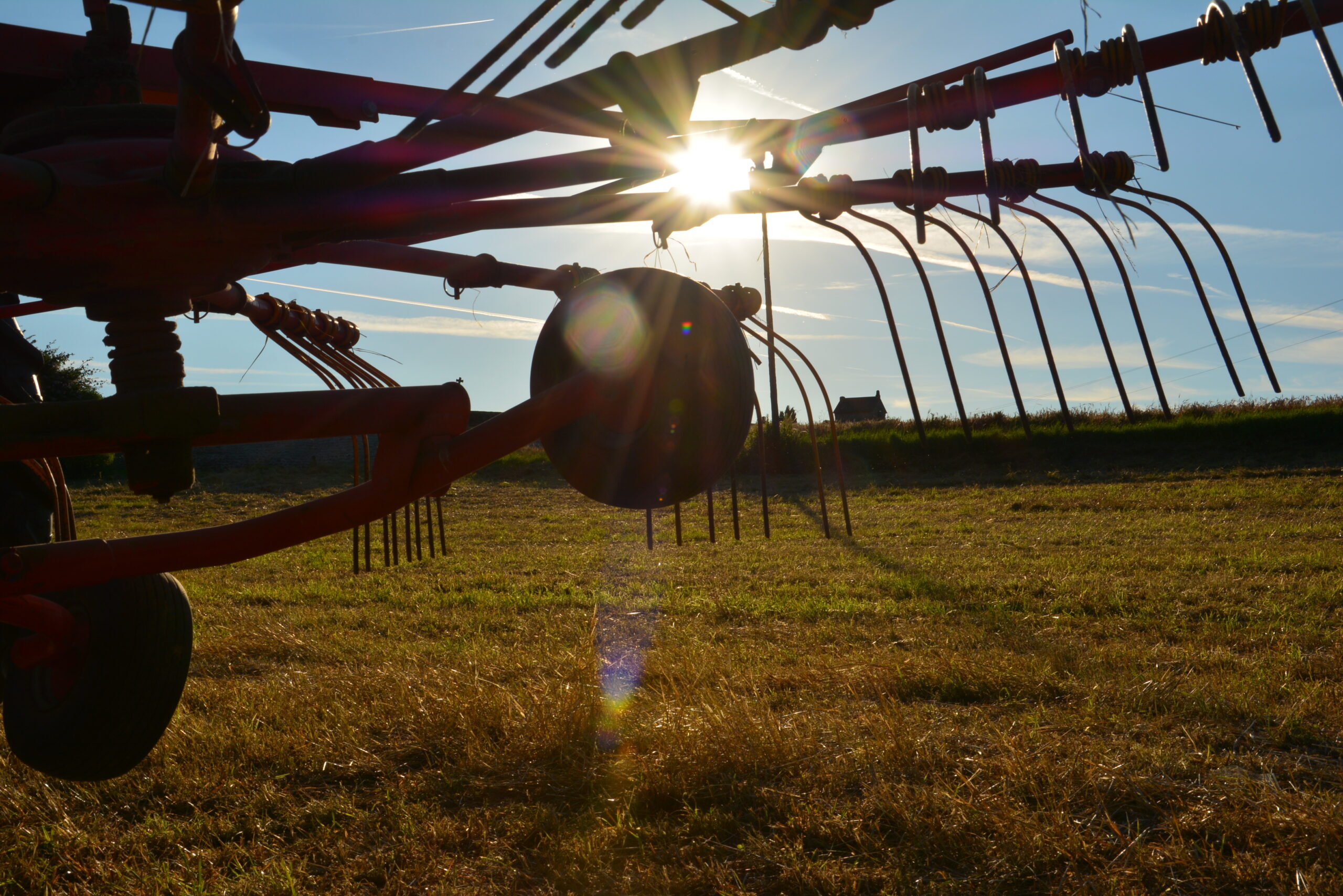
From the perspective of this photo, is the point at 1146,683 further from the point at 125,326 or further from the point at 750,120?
the point at 125,326

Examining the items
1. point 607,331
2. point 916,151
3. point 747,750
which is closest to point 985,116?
point 916,151

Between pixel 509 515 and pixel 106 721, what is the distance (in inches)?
557

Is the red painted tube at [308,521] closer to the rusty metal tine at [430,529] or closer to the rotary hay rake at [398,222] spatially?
the rotary hay rake at [398,222]

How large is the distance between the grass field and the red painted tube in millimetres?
1086

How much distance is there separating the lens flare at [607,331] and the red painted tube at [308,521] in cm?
26

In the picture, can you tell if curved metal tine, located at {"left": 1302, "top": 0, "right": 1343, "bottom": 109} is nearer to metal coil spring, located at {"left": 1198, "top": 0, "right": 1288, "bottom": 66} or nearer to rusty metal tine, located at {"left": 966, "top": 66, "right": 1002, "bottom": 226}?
metal coil spring, located at {"left": 1198, "top": 0, "right": 1288, "bottom": 66}

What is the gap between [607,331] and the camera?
7.59ft

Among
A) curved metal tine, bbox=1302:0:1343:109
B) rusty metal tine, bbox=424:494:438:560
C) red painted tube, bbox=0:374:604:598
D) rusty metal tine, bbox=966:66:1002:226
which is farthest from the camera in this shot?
rusty metal tine, bbox=424:494:438:560

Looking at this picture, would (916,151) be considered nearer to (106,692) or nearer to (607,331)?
(607,331)

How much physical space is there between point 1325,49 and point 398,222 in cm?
163

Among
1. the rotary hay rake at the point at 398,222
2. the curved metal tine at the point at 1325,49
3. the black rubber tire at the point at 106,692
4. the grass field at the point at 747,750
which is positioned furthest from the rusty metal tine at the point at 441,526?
the curved metal tine at the point at 1325,49

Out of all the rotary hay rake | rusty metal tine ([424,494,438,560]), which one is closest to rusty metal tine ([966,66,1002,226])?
the rotary hay rake

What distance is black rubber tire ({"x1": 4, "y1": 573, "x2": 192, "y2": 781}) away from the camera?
282 cm

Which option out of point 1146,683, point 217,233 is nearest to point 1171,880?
point 1146,683
